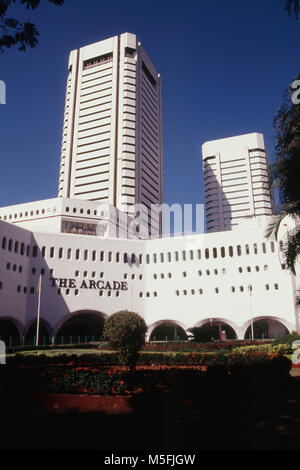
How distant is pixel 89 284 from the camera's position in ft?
155

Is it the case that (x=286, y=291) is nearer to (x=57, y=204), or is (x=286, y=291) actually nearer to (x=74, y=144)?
(x=57, y=204)

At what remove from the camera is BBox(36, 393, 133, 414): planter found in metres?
8.41

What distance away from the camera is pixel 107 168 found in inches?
3172

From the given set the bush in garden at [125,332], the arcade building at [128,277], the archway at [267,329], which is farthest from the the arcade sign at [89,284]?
the bush in garden at [125,332]

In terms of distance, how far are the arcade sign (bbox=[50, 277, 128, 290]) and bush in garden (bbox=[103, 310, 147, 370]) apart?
28542 mm

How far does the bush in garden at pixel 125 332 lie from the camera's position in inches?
608

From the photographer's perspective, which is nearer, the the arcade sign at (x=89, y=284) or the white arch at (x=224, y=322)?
the white arch at (x=224, y=322)

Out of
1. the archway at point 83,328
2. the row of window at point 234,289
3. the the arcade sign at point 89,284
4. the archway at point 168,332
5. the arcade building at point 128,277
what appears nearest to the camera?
the arcade building at point 128,277

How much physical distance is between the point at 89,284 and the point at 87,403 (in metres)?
39.2

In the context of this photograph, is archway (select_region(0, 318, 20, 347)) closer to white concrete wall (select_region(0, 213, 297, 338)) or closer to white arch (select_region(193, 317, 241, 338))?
white concrete wall (select_region(0, 213, 297, 338))

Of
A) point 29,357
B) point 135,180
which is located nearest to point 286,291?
point 29,357

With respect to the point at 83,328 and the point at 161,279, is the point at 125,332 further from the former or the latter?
the point at 83,328

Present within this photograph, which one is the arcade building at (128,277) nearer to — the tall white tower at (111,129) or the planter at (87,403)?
the tall white tower at (111,129)

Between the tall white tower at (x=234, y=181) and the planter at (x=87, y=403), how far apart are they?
104606mm
